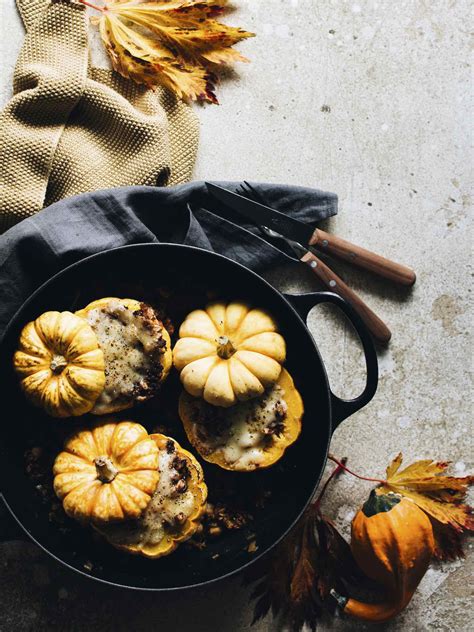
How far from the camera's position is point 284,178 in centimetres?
177

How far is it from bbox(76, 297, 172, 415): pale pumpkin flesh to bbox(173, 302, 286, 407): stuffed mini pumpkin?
49mm

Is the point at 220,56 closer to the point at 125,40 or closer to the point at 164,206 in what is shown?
the point at 125,40

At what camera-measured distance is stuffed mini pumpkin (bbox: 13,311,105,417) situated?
143 cm

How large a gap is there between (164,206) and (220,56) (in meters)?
0.42

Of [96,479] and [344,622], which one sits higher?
[96,479]

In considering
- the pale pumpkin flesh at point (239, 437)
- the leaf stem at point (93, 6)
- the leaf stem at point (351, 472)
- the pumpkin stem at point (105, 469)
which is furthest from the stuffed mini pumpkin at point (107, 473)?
the leaf stem at point (93, 6)

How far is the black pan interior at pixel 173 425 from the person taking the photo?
153 centimetres

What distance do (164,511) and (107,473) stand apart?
153 mm

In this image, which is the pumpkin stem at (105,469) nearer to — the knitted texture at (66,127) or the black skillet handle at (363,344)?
the black skillet handle at (363,344)

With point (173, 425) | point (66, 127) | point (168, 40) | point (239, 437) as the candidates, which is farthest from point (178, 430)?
point (168, 40)

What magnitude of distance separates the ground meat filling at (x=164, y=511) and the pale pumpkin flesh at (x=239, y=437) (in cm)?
7

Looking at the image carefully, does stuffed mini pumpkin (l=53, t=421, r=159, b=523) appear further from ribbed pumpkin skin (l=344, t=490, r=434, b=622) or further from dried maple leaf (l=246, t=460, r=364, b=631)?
ribbed pumpkin skin (l=344, t=490, r=434, b=622)

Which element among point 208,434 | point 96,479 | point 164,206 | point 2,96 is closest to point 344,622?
point 208,434

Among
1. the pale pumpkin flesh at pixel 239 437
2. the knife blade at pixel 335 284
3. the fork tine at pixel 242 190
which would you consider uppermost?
the fork tine at pixel 242 190
